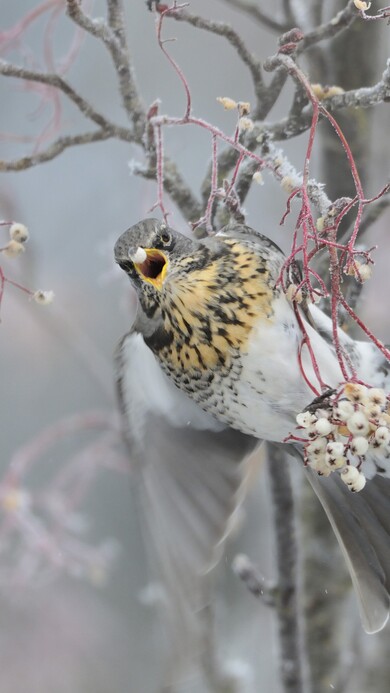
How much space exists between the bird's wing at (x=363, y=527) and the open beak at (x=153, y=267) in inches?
20.4

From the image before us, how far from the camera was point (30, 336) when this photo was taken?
4328 mm

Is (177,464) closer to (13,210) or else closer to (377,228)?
(13,210)

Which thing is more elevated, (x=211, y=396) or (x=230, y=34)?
(x=230, y=34)

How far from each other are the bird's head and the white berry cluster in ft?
1.49

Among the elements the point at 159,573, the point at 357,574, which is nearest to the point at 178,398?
the point at 159,573

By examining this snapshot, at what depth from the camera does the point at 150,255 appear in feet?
5.35

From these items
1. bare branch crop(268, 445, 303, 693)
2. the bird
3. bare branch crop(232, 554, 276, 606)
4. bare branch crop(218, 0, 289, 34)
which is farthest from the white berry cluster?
bare branch crop(218, 0, 289, 34)

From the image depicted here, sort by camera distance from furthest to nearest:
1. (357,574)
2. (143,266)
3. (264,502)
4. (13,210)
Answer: (264,502)
(13,210)
(357,574)
(143,266)

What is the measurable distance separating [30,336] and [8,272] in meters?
1.49

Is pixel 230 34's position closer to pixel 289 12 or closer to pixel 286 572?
pixel 289 12

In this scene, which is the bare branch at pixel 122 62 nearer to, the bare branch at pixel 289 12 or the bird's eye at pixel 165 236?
the bird's eye at pixel 165 236

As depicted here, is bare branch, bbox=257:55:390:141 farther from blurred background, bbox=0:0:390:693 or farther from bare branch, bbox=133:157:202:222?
blurred background, bbox=0:0:390:693

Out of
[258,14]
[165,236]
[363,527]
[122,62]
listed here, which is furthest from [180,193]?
[363,527]

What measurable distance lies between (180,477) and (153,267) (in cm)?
54
